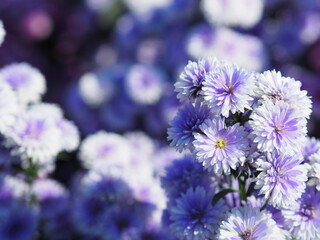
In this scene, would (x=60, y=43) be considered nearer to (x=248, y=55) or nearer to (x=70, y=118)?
(x=70, y=118)

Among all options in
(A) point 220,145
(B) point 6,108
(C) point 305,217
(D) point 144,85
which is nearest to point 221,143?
(A) point 220,145

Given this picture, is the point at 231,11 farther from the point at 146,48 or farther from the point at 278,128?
the point at 278,128

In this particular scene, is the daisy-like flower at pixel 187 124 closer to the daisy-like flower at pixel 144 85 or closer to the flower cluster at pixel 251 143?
the flower cluster at pixel 251 143

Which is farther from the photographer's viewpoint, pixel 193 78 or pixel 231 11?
pixel 231 11

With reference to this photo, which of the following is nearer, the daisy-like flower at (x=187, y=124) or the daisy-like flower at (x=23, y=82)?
the daisy-like flower at (x=187, y=124)

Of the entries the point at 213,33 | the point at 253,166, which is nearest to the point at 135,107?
the point at 213,33

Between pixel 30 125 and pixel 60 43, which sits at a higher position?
pixel 60 43

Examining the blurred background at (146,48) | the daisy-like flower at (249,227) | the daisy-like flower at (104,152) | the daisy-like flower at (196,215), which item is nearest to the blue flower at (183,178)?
the daisy-like flower at (196,215)
